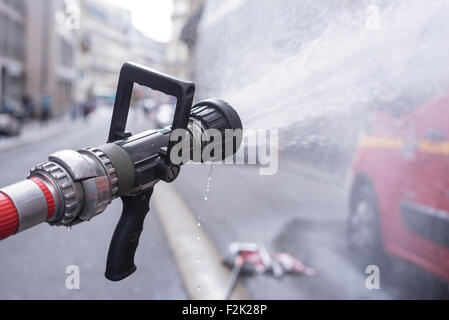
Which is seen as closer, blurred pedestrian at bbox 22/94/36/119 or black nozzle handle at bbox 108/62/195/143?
black nozzle handle at bbox 108/62/195/143

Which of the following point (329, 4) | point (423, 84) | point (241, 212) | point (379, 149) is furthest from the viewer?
point (241, 212)

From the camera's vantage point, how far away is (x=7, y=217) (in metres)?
0.62

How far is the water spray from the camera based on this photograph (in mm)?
646

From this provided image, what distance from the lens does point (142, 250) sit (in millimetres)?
4059

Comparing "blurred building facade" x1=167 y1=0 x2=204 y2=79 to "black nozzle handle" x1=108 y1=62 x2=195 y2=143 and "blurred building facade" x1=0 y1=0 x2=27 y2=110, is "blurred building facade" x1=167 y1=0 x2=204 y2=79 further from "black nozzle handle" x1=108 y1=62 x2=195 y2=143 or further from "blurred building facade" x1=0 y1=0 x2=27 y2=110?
"blurred building facade" x1=0 y1=0 x2=27 y2=110

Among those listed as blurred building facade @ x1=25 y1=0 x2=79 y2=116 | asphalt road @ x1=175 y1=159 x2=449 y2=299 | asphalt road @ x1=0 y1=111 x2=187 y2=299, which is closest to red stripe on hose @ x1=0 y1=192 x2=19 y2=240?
asphalt road @ x1=175 y1=159 x2=449 y2=299

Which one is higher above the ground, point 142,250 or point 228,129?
point 228,129

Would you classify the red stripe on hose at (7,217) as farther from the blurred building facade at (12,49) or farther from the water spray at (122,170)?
the blurred building facade at (12,49)

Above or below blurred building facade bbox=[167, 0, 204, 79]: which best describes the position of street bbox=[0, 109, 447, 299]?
below

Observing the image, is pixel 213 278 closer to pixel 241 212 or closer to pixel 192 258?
pixel 192 258

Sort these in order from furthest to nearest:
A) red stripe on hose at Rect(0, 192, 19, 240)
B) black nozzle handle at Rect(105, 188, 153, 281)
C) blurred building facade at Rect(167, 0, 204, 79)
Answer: blurred building facade at Rect(167, 0, 204, 79) < black nozzle handle at Rect(105, 188, 153, 281) < red stripe on hose at Rect(0, 192, 19, 240)

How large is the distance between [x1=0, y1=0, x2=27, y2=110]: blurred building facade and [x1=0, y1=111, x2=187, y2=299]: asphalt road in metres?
18.6
